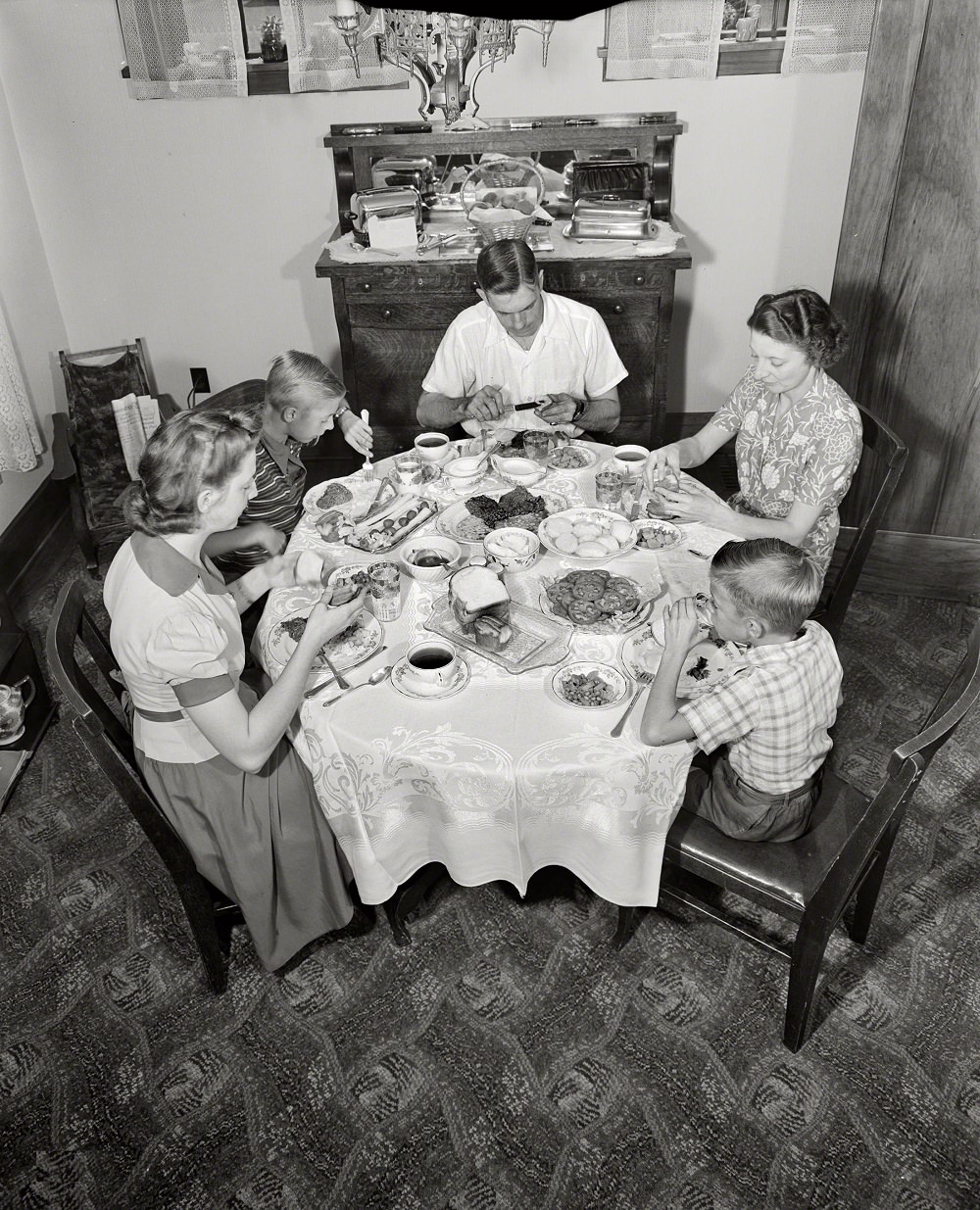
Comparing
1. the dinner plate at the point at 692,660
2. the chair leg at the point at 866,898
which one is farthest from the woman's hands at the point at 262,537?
the chair leg at the point at 866,898

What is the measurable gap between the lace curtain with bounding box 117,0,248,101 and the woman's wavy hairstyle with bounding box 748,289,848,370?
278 cm

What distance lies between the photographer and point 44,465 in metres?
4.45

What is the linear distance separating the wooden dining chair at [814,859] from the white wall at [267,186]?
10.1ft

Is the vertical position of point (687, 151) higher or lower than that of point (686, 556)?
higher

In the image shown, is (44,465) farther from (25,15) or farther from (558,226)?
(558,226)

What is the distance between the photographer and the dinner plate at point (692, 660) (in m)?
2.03

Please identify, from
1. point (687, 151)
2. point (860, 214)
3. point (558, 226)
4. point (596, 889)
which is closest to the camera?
point (596, 889)

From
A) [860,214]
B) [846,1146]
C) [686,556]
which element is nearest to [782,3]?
[860,214]

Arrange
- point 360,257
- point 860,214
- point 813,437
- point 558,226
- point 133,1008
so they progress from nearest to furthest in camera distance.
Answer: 1. point 133,1008
2. point 813,437
3. point 860,214
4. point 360,257
5. point 558,226

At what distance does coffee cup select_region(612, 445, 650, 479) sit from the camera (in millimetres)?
2812

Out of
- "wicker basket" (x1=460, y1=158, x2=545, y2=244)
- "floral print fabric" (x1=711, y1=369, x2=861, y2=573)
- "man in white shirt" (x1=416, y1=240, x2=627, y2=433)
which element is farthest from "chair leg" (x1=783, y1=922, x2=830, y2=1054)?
"wicker basket" (x1=460, y1=158, x2=545, y2=244)

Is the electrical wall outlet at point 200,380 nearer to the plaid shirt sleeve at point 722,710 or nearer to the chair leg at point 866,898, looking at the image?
the plaid shirt sleeve at point 722,710

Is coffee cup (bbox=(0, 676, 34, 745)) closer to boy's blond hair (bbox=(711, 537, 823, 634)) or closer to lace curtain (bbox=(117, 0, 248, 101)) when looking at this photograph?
boy's blond hair (bbox=(711, 537, 823, 634))

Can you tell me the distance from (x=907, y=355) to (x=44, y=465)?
387 cm
